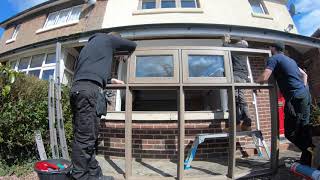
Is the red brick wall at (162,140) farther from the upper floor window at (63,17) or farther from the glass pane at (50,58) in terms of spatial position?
the upper floor window at (63,17)

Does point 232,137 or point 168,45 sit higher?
point 168,45

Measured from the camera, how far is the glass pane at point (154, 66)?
14.6 ft

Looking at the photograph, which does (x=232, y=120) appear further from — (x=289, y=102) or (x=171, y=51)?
(x=171, y=51)

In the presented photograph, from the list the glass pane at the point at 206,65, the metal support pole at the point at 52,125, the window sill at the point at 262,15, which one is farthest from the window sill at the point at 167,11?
the glass pane at the point at 206,65

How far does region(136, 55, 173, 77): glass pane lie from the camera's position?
14.6ft

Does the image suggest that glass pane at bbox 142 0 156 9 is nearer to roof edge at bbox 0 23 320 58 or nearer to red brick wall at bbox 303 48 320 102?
roof edge at bbox 0 23 320 58

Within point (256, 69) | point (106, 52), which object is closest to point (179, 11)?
point (256, 69)

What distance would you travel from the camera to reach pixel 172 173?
4855mm

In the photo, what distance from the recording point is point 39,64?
11.4 m

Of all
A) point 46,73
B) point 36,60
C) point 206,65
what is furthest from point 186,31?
point 36,60

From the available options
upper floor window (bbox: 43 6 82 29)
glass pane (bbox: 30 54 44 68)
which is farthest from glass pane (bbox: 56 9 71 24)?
glass pane (bbox: 30 54 44 68)

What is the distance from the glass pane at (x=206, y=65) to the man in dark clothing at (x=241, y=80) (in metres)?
0.66

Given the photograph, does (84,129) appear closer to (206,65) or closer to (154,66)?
(154,66)

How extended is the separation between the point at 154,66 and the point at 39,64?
8.04 m
